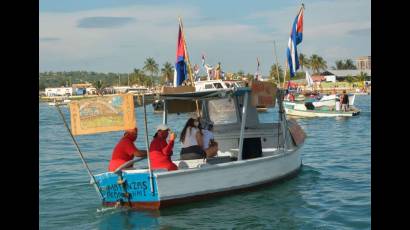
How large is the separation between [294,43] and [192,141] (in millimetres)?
5902

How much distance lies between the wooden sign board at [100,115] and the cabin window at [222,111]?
5718mm

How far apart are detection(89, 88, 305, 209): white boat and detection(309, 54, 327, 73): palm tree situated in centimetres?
14505

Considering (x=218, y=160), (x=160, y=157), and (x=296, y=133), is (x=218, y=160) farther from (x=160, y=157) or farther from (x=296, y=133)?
(x=296, y=133)

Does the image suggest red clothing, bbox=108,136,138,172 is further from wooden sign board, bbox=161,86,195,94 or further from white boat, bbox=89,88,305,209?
wooden sign board, bbox=161,86,195,94

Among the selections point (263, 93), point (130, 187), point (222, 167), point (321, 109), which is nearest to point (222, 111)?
point (263, 93)

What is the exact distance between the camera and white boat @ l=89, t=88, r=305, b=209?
11281 mm

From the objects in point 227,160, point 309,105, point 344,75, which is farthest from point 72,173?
point 344,75

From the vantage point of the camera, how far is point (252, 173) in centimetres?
1308

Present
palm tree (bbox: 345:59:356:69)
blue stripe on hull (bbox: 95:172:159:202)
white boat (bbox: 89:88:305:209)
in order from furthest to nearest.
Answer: palm tree (bbox: 345:59:356:69)
white boat (bbox: 89:88:305:209)
blue stripe on hull (bbox: 95:172:159:202)

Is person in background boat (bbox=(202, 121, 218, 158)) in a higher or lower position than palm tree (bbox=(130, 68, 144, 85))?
lower

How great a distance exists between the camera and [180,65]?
18406mm

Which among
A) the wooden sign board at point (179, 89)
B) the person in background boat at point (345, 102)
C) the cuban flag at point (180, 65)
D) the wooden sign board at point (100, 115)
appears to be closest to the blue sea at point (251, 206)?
the wooden sign board at point (100, 115)

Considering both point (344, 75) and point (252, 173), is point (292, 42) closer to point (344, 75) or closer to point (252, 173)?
point (252, 173)

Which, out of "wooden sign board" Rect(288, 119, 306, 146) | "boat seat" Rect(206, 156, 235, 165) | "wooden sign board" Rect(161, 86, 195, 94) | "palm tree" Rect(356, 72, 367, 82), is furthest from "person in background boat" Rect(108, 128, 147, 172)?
"palm tree" Rect(356, 72, 367, 82)
